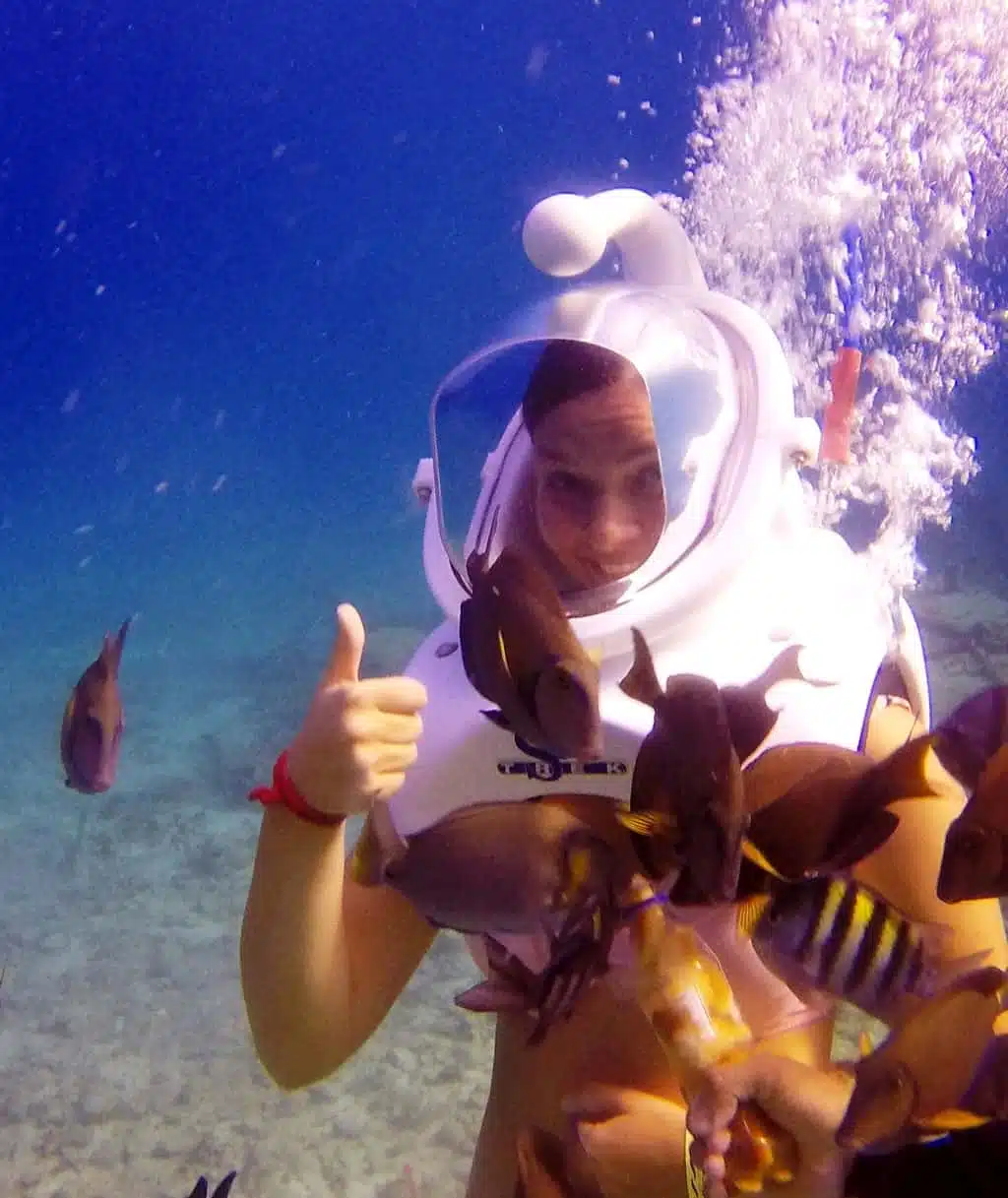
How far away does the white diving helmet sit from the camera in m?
1.37

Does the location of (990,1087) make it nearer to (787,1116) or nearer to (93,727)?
(787,1116)

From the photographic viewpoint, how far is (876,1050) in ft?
2.41

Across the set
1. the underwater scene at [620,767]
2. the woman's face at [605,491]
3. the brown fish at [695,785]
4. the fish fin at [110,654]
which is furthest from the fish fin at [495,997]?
the fish fin at [110,654]

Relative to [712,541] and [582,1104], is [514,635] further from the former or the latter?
[582,1104]

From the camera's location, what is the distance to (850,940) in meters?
0.85

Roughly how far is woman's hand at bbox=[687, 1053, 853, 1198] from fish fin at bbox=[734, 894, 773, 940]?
110 mm

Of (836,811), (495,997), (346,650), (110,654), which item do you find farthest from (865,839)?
(110,654)

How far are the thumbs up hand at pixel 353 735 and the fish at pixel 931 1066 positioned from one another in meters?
0.60

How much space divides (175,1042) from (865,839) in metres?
4.28

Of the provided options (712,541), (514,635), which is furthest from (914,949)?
(712,541)

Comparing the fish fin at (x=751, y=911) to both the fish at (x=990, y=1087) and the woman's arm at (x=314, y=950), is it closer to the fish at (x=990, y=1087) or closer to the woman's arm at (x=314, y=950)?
the fish at (x=990, y=1087)

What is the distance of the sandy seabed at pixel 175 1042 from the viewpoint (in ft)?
11.3

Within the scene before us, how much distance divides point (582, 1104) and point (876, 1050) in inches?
21.9

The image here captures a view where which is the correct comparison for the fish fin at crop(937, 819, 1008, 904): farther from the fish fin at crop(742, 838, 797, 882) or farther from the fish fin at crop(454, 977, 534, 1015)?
the fish fin at crop(454, 977, 534, 1015)
